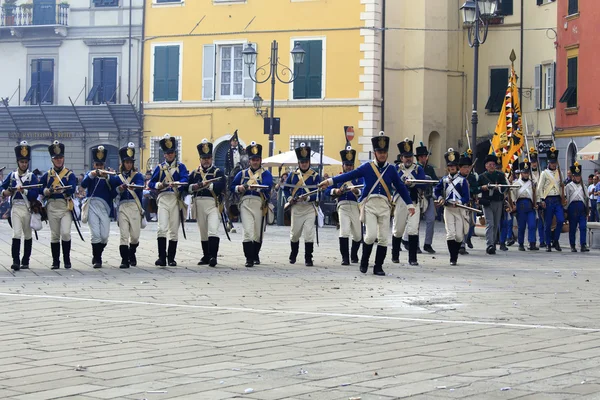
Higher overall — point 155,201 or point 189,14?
point 189,14

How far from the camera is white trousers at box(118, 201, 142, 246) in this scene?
739 inches

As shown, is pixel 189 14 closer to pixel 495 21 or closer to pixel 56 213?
pixel 495 21

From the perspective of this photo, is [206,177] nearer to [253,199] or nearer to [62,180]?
[253,199]

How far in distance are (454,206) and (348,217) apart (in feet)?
5.69

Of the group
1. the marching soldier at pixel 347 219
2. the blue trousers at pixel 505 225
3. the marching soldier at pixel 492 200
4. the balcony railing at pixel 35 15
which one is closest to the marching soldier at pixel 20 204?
the marching soldier at pixel 347 219

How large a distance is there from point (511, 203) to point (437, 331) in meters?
13.9

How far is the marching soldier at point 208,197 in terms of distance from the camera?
1902cm

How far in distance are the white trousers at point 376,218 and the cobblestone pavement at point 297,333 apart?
0.59 meters

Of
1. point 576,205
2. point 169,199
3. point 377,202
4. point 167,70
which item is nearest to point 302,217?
point 169,199

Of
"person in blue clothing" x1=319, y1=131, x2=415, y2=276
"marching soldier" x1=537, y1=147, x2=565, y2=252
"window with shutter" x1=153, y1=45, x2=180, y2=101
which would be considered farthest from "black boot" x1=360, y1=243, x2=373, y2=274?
"window with shutter" x1=153, y1=45, x2=180, y2=101

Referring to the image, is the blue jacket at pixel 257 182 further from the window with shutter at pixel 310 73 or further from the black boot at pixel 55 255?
the window with shutter at pixel 310 73

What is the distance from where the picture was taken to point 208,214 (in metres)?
19.2

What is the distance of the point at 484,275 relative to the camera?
1762 centimetres

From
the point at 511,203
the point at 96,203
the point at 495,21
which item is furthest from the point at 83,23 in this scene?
the point at 96,203
